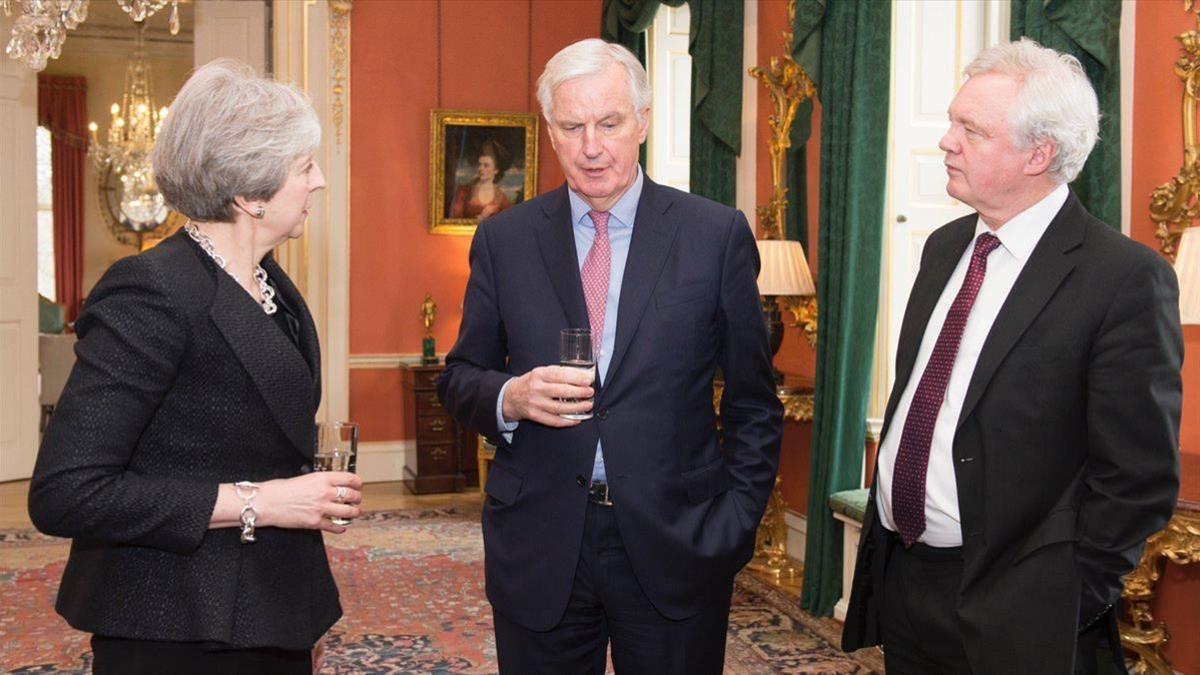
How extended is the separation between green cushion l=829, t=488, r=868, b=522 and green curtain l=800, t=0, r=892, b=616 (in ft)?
0.37

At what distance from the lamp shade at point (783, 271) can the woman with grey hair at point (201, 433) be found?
3.57m

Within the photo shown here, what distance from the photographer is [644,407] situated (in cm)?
214

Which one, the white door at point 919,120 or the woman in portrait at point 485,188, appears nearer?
the white door at point 919,120

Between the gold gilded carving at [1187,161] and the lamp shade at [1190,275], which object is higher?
the gold gilded carving at [1187,161]

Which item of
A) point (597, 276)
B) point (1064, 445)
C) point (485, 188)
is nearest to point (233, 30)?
point (485, 188)

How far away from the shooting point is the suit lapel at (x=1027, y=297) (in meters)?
2.04

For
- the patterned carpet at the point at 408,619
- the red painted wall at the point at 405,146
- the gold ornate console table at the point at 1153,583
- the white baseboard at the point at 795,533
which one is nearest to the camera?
the gold ornate console table at the point at 1153,583

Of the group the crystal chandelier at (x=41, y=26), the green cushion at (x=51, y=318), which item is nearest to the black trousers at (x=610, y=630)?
the crystal chandelier at (x=41, y=26)

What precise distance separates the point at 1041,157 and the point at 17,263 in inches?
306

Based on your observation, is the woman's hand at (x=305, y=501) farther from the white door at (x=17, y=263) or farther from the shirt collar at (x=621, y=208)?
the white door at (x=17, y=263)

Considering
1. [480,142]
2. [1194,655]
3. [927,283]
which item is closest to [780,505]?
[1194,655]

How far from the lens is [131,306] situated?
1614 millimetres

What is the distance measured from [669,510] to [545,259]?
0.56m

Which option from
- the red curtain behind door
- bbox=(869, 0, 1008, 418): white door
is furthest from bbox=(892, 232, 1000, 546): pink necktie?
the red curtain behind door
